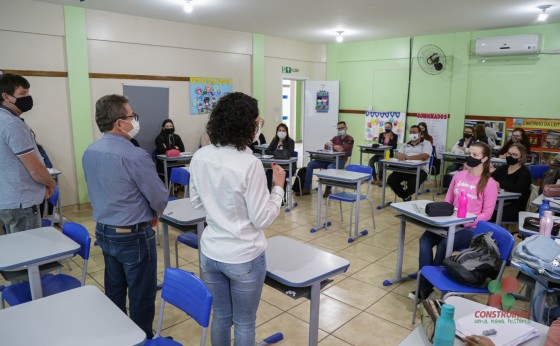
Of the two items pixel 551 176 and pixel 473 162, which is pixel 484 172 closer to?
pixel 473 162

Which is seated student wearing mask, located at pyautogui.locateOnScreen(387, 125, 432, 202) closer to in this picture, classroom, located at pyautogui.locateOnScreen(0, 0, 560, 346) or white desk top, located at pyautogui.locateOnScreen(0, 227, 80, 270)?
classroom, located at pyautogui.locateOnScreen(0, 0, 560, 346)

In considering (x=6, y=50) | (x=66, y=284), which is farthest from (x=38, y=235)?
(x=6, y=50)

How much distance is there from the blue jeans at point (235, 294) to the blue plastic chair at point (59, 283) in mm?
1017

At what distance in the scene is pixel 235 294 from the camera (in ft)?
5.86

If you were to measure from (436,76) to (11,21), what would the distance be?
7.20 metres

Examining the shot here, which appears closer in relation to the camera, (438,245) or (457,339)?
(457,339)

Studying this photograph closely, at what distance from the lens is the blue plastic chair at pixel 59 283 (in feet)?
7.52

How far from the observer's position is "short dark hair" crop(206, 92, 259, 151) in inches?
66.6

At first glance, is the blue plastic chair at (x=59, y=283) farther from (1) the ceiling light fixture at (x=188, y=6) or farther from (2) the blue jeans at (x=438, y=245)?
(1) the ceiling light fixture at (x=188, y=6)

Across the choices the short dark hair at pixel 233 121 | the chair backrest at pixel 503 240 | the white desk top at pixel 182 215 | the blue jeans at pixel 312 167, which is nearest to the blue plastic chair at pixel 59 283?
the white desk top at pixel 182 215

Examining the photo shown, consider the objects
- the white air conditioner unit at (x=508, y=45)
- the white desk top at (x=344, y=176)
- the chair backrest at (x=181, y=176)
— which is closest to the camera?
the chair backrest at (x=181, y=176)

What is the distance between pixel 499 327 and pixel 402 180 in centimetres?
486

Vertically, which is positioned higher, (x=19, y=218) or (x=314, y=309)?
(x=19, y=218)

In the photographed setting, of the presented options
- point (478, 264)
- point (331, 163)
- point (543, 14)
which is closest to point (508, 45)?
point (543, 14)
